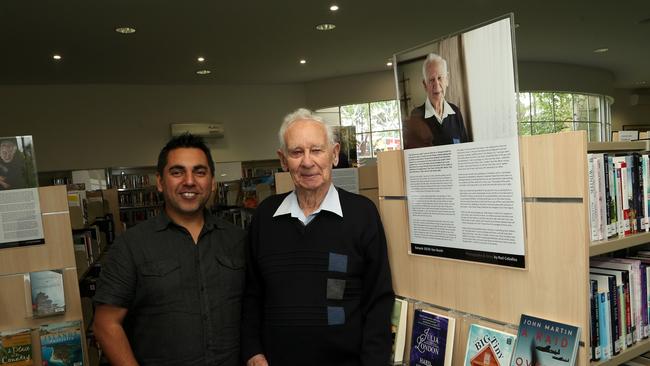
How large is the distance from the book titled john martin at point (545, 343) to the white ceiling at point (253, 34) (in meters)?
5.21

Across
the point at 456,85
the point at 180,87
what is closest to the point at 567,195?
the point at 456,85

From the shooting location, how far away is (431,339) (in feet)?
5.79

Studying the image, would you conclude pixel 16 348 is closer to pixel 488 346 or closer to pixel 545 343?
pixel 488 346

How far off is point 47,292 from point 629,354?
326cm

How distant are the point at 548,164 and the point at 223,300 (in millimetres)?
1364

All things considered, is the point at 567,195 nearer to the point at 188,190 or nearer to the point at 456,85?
the point at 456,85

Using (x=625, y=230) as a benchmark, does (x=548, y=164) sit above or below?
above

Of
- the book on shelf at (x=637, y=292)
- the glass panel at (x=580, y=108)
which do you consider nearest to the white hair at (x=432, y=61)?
the book on shelf at (x=637, y=292)

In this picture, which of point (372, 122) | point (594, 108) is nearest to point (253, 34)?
point (372, 122)

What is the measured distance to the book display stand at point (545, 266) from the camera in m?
1.35

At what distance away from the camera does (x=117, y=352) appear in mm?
1779

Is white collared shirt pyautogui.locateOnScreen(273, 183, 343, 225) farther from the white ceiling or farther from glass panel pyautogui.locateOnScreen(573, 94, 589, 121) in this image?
glass panel pyautogui.locateOnScreen(573, 94, 589, 121)

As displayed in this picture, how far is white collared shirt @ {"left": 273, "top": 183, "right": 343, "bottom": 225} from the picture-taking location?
1745 mm

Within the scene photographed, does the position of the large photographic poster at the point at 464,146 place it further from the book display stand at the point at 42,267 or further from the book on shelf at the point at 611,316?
the book display stand at the point at 42,267
